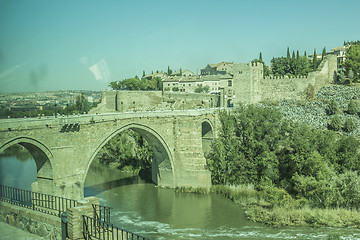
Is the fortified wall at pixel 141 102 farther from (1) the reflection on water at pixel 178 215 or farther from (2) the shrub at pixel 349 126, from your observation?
(1) the reflection on water at pixel 178 215

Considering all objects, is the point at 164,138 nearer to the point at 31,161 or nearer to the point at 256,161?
the point at 256,161

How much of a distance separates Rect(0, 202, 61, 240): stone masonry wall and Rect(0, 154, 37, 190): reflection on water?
9.21m

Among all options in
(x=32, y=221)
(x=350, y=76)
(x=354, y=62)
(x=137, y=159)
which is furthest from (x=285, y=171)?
(x=354, y=62)

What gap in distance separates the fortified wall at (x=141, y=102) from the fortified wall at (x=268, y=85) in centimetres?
301

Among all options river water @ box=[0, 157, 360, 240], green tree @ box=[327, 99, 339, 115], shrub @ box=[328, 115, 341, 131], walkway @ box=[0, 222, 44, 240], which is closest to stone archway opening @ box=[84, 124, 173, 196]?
river water @ box=[0, 157, 360, 240]

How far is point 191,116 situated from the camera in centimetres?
2180

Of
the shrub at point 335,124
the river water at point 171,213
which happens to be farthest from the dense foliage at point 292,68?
the river water at point 171,213

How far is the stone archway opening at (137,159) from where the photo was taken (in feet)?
67.7

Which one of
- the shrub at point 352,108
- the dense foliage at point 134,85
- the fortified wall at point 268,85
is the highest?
the dense foliage at point 134,85

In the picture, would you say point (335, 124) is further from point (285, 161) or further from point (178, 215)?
point (178, 215)

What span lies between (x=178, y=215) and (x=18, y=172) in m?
11.3

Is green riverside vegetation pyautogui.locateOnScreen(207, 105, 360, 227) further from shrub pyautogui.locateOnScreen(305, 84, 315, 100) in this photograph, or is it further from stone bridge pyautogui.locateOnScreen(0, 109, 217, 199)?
shrub pyautogui.locateOnScreen(305, 84, 315, 100)

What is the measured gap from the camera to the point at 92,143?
1585 centimetres

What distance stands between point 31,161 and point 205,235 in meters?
17.7
